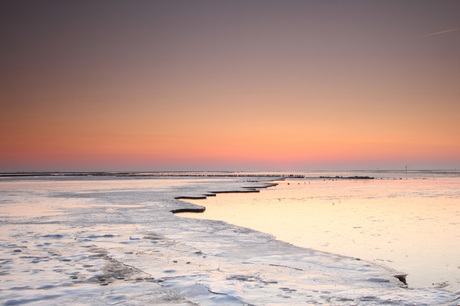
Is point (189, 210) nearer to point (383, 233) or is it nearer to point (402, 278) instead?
point (383, 233)

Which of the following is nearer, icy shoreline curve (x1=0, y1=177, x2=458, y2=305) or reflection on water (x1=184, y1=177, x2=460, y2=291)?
icy shoreline curve (x1=0, y1=177, x2=458, y2=305)

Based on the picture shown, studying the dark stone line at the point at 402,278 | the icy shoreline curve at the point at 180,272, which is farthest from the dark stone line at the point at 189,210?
the dark stone line at the point at 402,278

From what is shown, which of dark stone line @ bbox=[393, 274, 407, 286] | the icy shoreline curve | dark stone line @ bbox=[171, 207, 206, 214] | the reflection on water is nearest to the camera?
the icy shoreline curve

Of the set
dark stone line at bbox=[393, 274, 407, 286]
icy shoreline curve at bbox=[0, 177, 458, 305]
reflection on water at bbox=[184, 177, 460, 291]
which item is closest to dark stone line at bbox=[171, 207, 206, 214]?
reflection on water at bbox=[184, 177, 460, 291]

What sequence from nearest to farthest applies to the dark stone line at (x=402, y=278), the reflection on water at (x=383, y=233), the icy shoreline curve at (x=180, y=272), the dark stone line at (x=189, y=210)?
the icy shoreline curve at (x=180, y=272), the dark stone line at (x=402, y=278), the reflection on water at (x=383, y=233), the dark stone line at (x=189, y=210)

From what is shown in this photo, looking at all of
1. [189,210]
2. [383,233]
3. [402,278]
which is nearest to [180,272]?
[402,278]

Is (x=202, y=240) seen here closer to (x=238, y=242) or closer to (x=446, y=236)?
(x=238, y=242)

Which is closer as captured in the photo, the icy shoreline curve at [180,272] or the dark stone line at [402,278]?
the icy shoreline curve at [180,272]

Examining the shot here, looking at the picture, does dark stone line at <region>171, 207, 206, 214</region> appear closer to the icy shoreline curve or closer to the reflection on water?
the reflection on water

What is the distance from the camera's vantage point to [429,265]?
9.06m

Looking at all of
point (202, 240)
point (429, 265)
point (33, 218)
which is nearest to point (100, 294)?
point (202, 240)

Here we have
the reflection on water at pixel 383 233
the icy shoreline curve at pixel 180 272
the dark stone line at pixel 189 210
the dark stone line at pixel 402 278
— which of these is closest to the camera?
the icy shoreline curve at pixel 180 272

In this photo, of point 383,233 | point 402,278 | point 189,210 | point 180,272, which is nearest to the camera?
point 180,272

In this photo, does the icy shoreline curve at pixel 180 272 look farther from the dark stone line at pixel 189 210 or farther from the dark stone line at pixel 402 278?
the dark stone line at pixel 189 210
